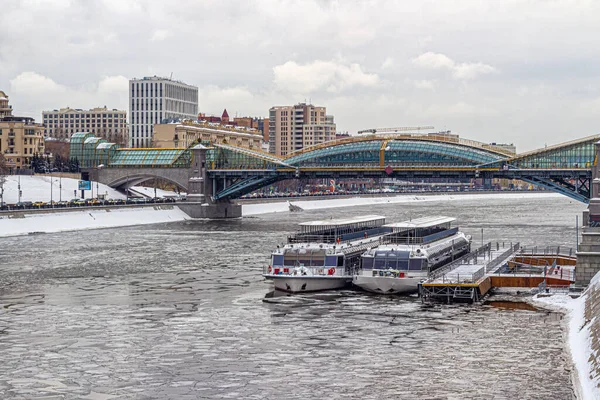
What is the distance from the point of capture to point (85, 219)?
11931cm

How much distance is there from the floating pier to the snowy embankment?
343 centimetres

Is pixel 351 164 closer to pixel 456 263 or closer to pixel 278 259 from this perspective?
pixel 456 263

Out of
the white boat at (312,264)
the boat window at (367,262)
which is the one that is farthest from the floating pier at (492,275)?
the white boat at (312,264)

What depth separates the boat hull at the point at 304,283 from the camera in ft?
196

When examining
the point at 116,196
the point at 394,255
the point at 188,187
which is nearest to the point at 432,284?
the point at 394,255

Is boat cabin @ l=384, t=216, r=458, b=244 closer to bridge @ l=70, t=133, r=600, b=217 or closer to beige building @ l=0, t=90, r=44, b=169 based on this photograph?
bridge @ l=70, t=133, r=600, b=217

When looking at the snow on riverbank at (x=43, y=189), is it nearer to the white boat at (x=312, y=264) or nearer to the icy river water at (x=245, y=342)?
the icy river water at (x=245, y=342)

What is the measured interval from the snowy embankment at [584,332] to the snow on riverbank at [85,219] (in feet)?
217

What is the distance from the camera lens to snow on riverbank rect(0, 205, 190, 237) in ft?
351

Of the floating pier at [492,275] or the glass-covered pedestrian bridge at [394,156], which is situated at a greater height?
the glass-covered pedestrian bridge at [394,156]

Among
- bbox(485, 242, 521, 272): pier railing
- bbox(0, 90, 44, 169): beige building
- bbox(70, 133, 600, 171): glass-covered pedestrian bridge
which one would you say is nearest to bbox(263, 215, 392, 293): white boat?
bbox(485, 242, 521, 272): pier railing

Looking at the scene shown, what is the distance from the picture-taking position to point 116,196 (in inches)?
6373

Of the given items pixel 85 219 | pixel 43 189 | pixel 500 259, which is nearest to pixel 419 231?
pixel 500 259

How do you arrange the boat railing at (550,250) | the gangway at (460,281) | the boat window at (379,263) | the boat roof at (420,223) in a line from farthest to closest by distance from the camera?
the boat railing at (550,250), the boat roof at (420,223), the boat window at (379,263), the gangway at (460,281)
